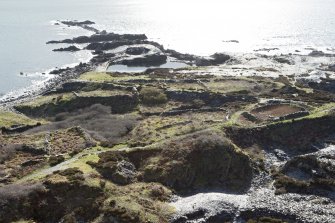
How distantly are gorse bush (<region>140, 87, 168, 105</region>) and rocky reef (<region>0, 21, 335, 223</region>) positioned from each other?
252 mm

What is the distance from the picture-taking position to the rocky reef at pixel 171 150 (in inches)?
2137

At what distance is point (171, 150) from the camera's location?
66.9m

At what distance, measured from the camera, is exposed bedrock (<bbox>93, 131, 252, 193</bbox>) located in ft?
204

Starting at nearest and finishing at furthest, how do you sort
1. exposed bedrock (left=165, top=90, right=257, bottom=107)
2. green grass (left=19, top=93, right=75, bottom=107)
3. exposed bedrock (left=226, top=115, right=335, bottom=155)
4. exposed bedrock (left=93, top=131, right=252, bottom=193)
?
exposed bedrock (left=93, top=131, right=252, bottom=193)
exposed bedrock (left=226, top=115, right=335, bottom=155)
exposed bedrock (left=165, top=90, right=257, bottom=107)
green grass (left=19, top=93, right=75, bottom=107)

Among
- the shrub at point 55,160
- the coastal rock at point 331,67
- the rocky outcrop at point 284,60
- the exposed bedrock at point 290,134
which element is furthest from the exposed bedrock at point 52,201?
the rocky outcrop at point 284,60

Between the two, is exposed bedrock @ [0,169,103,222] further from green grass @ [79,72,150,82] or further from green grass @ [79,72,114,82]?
green grass @ [79,72,114,82]

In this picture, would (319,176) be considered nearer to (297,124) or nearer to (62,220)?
(297,124)

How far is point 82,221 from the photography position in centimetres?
5159

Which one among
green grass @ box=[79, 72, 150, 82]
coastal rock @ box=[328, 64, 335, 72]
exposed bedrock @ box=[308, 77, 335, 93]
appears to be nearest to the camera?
exposed bedrock @ box=[308, 77, 335, 93]

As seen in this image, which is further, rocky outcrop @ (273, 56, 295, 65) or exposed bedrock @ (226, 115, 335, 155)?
rocky outcrop @ (273, 56, 295, 65)

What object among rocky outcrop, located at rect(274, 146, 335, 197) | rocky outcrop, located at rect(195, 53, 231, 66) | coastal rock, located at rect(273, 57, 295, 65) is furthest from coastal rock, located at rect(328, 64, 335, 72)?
rocky outcrop, located at rect(274, 146, 335, 197)

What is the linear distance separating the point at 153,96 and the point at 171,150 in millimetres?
32341

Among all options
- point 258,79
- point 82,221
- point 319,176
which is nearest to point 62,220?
point 82,221

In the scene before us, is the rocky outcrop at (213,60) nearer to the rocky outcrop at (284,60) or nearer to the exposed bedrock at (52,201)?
the rocky outcrop at (284,60)
